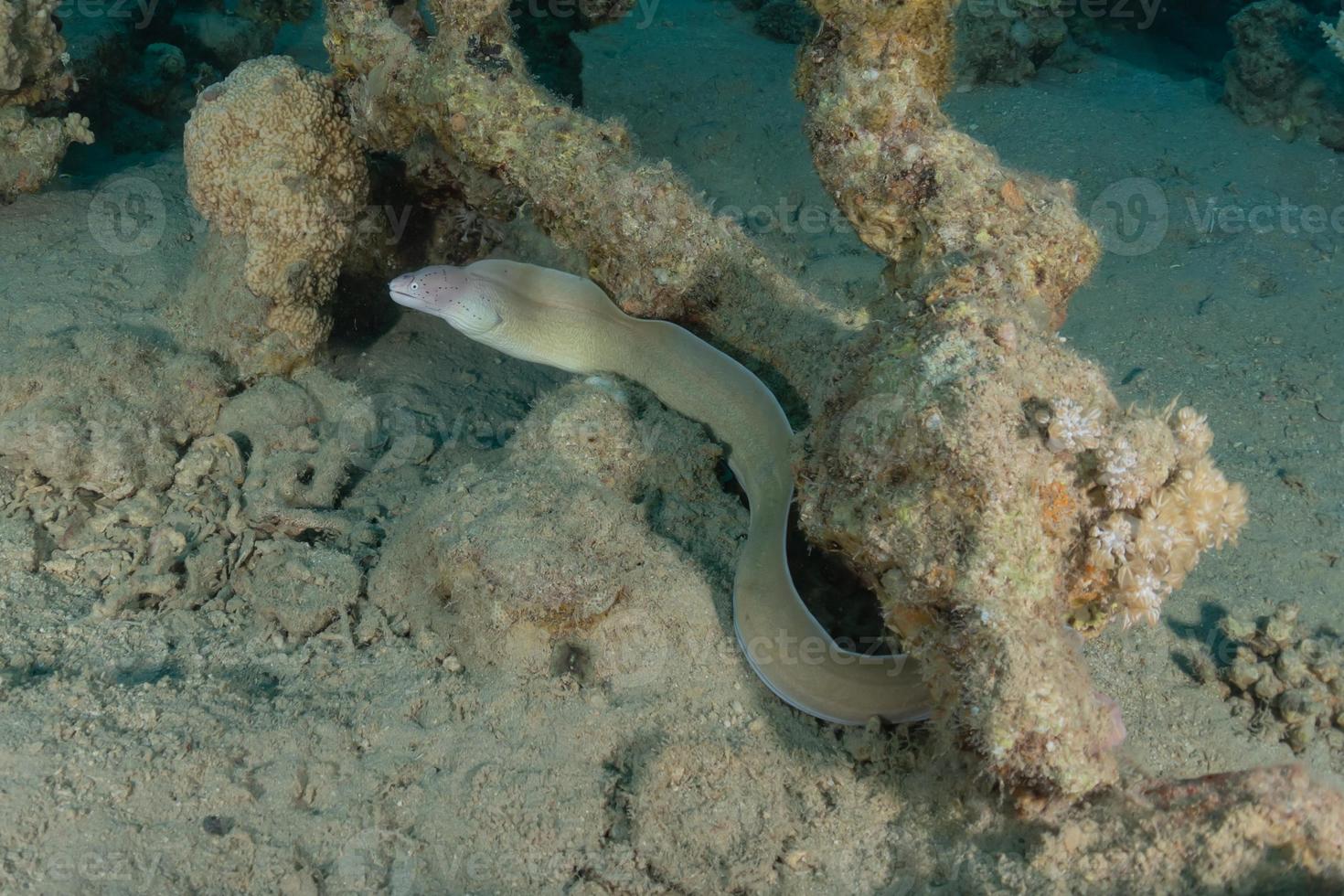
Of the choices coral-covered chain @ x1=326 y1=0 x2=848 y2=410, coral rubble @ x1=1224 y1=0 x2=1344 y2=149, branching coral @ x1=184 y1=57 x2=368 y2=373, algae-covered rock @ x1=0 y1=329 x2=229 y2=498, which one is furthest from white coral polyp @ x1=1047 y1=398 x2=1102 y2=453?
coral rubble @ x1=1224 y1=0 x2=1344 y2=149

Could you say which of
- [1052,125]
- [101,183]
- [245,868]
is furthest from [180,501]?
[1052,125]

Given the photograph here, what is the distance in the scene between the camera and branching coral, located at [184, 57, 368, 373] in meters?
4.08

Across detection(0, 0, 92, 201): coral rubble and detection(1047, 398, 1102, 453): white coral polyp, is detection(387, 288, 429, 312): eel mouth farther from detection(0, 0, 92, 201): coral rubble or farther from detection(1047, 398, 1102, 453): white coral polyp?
detection(1047, 398, 1102, 453): white coral polyp

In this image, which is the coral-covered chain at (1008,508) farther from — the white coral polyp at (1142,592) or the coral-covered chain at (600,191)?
the coral-covered chain at (600,191)

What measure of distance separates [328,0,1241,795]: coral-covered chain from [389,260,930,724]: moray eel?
529 millimetres

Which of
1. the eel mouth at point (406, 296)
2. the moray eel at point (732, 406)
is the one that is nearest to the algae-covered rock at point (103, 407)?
the eel mouth at point (406, 296)

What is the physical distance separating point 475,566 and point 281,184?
2.46m

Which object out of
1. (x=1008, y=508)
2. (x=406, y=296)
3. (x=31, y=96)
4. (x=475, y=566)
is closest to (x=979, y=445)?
(x=1008, y=508)

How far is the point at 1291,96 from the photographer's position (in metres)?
8.74

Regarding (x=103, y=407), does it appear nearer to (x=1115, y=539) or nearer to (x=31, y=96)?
(x=31, y=96)

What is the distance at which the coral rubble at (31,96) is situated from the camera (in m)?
4.91

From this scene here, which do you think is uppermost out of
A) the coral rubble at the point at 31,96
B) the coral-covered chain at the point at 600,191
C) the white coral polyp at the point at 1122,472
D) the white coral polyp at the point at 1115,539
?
the white coral polyp at the point at 1122,472

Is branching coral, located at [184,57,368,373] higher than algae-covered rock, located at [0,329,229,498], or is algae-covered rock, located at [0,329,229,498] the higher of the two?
branching coral, located at [184,57,368,373]

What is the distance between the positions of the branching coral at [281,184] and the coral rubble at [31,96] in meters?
1.88
